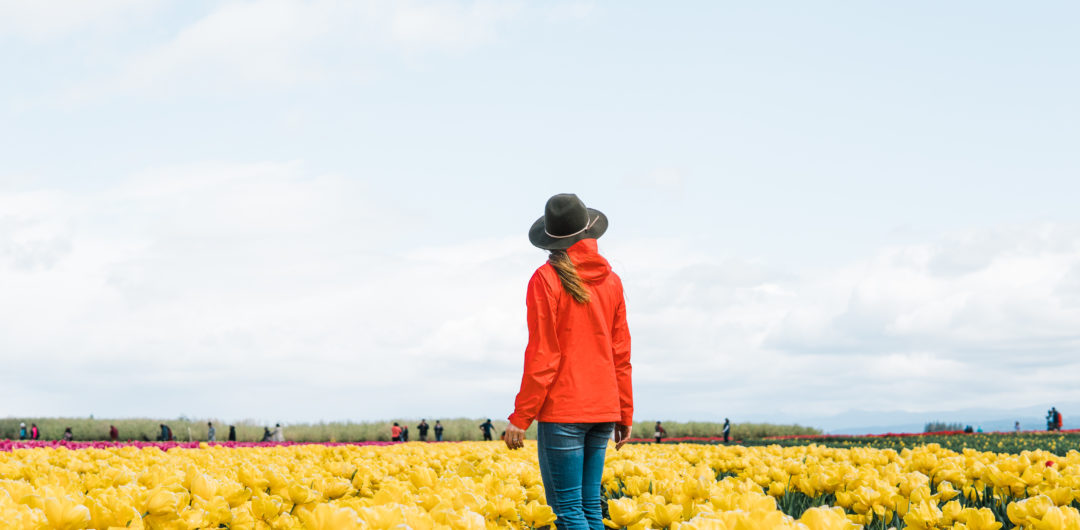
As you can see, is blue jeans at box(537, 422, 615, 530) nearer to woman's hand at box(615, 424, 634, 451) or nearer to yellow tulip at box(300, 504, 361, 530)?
woman's hand at box(615, 424, 634, 451)

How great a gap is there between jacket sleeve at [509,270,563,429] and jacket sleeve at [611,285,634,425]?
0.50m

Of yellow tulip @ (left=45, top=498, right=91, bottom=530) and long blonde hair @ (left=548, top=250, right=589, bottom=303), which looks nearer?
yellow tulip @ (left=45, top=498, right=91, bottom=530)

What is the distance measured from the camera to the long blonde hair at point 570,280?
3.97 metres

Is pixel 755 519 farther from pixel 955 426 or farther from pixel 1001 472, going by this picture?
pixel 955 426

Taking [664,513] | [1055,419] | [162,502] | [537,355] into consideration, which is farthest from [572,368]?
[1055,419]

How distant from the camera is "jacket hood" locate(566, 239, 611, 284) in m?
4.14

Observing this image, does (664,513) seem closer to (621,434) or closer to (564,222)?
(621,434)

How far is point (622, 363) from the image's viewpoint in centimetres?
434

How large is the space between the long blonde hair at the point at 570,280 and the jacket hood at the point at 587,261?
→ 0.21 ft

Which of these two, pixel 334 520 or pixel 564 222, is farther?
pixel 564 222

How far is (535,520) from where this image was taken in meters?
3.17

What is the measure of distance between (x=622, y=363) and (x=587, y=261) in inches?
23.6

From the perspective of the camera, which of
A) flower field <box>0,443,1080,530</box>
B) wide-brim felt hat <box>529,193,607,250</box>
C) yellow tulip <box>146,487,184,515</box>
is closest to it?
flower field <box>0,443,1080,530</box>

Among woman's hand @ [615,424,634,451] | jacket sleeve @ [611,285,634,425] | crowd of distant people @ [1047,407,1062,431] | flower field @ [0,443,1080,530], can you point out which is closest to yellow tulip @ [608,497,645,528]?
flower field @ [0,443,1080,530]
